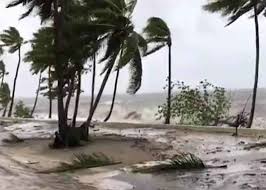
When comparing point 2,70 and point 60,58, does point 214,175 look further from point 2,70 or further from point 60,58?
point 2,70

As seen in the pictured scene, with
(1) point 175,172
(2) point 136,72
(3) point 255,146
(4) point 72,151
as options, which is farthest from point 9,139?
(1) point 175,172

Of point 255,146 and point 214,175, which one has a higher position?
point 255,146

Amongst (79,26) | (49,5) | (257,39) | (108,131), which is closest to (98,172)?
(79,26)

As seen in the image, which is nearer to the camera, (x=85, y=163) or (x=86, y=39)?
(x=85, y=163)

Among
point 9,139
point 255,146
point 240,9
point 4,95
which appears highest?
point 240,9

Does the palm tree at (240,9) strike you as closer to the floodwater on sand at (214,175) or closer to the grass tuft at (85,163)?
the floodwater on sand at (214,175)

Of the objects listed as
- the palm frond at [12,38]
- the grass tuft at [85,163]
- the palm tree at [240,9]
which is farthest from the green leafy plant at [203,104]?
the palm frond at [12,38]

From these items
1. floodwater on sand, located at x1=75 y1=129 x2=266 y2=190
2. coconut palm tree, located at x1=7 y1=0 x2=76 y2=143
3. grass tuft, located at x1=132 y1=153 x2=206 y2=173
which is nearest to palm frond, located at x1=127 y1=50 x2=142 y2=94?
coconut palm tree, located at x1=7 y1=0 x2=76 y2=143

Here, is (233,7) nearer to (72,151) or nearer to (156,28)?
(156,28)

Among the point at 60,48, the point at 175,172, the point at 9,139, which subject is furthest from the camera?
the point at 9,139

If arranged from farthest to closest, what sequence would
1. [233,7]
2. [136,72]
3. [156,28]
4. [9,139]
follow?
[156,28]
[233,7]
[136,72]
[9,139]

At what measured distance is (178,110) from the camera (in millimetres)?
28297

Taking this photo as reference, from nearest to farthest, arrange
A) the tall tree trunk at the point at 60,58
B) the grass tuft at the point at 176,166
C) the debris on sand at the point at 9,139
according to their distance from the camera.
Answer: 1. the grass tuft at the point at 176,166
2. the tall tree trunk at the point at 60,58
3. the debris on sand at the point at 9,139

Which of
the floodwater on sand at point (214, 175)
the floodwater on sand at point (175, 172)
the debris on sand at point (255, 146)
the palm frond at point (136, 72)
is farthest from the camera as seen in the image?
the palm frond at point (136, 72)
